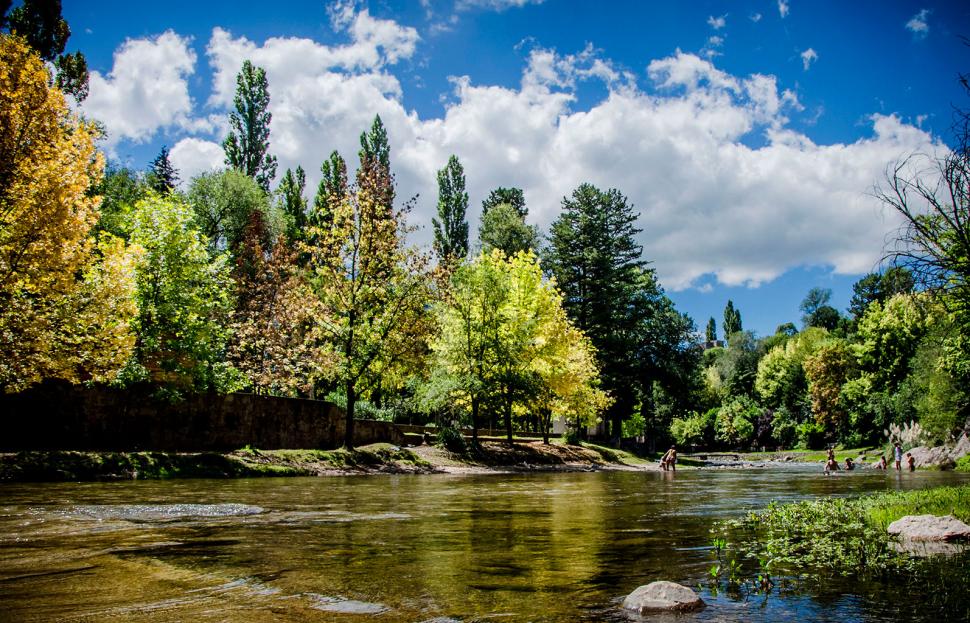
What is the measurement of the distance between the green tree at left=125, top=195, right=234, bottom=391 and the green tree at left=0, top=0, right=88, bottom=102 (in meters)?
15.9

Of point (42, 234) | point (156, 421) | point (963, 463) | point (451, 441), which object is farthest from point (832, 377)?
point (42, 234)

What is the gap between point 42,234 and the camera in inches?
564

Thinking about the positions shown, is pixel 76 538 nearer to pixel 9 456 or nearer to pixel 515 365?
pixel 9 456

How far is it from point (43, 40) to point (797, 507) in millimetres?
42797

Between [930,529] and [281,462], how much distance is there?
19.4 metres

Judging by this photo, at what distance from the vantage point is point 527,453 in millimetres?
33688

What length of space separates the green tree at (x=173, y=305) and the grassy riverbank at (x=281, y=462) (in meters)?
3.24

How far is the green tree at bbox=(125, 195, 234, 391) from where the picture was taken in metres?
21.4

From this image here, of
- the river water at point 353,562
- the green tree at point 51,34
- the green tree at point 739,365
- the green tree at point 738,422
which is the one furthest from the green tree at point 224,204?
the green tree at point 739,365

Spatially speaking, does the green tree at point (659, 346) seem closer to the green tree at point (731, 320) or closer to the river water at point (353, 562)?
the river water at point (353, 562)

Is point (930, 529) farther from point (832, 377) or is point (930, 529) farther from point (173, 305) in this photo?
point (832, 377)

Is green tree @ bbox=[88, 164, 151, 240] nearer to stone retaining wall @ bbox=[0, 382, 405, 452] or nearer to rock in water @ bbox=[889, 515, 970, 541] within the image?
stone retaining wall @ bbox=[0, 382, 405, 452]

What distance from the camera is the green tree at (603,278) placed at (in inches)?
2149

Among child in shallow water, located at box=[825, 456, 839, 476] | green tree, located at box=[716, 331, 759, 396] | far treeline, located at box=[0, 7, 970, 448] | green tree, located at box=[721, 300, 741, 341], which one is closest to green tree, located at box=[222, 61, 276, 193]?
far treeline, located at box=[0, 7, 970, 448]
